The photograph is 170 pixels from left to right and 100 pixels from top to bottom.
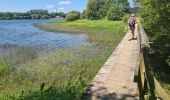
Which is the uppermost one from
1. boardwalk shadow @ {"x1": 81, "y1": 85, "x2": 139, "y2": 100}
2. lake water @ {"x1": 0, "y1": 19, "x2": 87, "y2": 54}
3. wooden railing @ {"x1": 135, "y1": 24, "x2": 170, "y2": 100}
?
wooden railing @ {"x1": 135, "y1": 24, "x2": 170, "y2": 100}

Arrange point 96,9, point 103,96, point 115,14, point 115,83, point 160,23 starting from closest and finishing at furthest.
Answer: point 103,96, point 115,83, point 160,23, point 115,14, point 96,9

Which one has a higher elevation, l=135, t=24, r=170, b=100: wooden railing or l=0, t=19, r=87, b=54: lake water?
l=135, t=24, r=170, b=100: wooden railing

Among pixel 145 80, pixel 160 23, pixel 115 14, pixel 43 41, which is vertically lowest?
pixel 43 41

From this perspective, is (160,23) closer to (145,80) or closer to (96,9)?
(145,80)

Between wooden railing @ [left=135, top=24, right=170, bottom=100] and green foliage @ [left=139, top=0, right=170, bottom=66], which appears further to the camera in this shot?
green foliage @ [left=139, top=0, right=170, bottom=66]

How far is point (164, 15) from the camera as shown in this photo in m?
16.1

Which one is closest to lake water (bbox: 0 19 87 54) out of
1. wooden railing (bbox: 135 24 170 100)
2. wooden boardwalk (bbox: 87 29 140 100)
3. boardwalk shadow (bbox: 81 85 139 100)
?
wooden boardwalk (bbox: 87 29 140 100)

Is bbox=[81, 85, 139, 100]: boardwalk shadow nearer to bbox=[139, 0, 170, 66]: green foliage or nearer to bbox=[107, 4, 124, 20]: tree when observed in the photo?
bbox=[139, 0, 170, 66]: green foliage

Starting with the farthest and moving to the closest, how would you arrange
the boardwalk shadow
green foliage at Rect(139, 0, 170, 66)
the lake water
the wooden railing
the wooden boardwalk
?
the lake water
green foliage at Rect(139, 0, 170, 66)
the wooden boardwalk
the boardwalk shadow
the wooden railing

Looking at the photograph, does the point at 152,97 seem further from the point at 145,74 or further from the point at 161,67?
the point at 161,67

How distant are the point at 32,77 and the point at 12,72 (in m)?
1.76

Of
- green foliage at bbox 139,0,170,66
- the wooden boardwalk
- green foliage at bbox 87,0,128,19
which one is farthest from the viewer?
green foliage at bbox 87,0,128,19

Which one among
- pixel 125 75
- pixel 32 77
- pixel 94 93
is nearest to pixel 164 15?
pixel 125 75

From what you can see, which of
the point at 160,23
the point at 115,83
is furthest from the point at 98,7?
the point at 115,83
